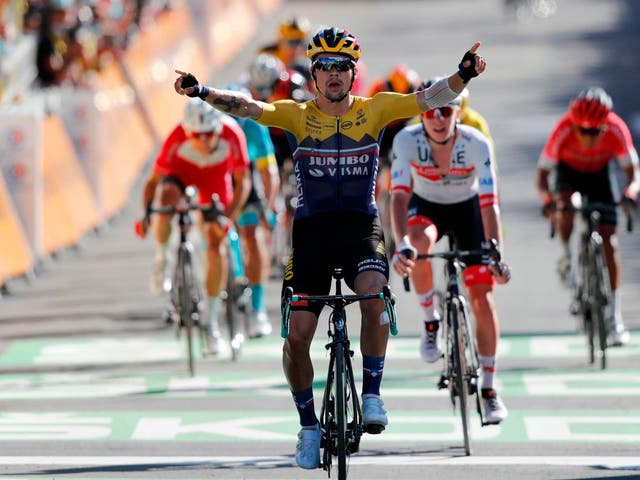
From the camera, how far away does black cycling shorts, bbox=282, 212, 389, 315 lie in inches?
370

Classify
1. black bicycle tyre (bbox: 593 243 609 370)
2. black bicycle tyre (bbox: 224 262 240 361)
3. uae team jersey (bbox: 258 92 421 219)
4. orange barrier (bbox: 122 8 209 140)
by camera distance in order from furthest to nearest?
orange barrier (bbox: 122 8 209 140) → black bicycle tyre (bbox: 224 262 240 361) → black bicycle tyre (bbox: 593 243 609 370) → uae team jersey (bbox: 258 92 421 219)

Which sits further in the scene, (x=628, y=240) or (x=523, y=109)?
(x=523, y=109)

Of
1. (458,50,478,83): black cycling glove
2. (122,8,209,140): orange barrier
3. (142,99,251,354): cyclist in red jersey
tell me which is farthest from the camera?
(122,8,209,140): orange barrier

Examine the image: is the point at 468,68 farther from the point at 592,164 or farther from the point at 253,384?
the point at 592,164

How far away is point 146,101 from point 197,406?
17146 millimetres

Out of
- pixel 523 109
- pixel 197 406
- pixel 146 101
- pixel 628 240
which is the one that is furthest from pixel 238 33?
pixel 197 406

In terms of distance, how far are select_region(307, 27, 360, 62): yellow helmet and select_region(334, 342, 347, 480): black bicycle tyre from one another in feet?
4.88

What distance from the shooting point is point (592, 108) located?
13.8 metres

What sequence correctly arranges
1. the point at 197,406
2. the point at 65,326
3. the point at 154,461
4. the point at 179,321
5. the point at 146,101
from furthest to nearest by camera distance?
the point at 146,101 → the point at 65,326 → the point at 179,321 → the point at 197,406 → the point at 154,461

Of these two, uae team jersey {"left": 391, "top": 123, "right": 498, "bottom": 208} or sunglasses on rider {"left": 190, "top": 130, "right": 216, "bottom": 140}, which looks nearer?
uae team jersey {"left": 391, "top": 123, "right": 498, "bottom": 208}

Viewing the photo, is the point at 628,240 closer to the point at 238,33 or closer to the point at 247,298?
the point at 247,298

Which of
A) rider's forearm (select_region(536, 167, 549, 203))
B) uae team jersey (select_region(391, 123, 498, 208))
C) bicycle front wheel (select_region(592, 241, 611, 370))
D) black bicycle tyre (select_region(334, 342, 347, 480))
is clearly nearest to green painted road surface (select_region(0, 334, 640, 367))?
bicycle front wheel (select_region(592, 241, 611, 370))

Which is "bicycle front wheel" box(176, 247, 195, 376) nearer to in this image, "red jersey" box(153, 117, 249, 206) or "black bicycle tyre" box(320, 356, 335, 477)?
"red jersey" box(153, 117, 249, 206)

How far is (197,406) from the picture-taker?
12484 millimetres
